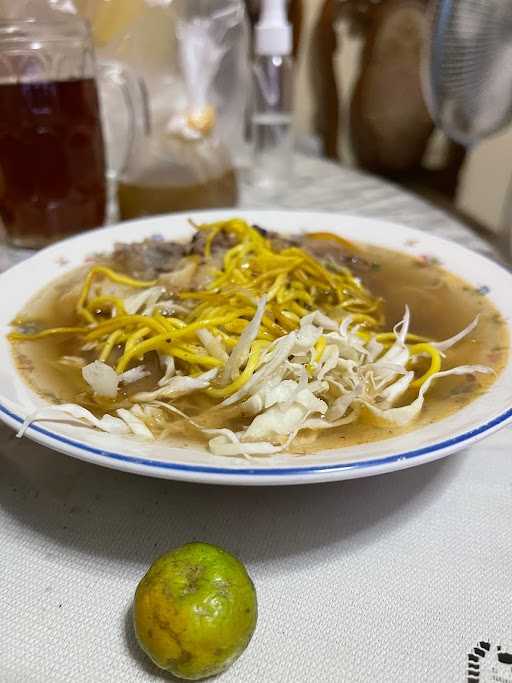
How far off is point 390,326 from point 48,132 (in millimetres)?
733

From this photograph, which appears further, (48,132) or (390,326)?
(48,132)

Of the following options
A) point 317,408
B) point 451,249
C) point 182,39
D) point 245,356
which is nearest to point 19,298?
point 245,356

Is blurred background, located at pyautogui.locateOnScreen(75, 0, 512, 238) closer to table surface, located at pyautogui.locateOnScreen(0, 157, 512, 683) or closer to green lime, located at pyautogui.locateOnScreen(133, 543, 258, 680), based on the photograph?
table surface, located at pyautogui.locateOnScreen(0, 157, 512, 683)

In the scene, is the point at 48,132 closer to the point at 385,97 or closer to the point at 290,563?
the point at 290,563

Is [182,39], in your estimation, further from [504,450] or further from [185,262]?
[504,450]

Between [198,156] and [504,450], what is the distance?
913 millimetres

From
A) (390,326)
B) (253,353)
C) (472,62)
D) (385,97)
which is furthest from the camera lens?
(385,97)

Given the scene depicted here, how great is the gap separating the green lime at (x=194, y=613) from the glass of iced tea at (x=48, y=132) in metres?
0.91

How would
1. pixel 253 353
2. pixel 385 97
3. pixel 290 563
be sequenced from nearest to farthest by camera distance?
pixel 290 563 → pixel 253 353 → pixel 385 97

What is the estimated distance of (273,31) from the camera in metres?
1.49

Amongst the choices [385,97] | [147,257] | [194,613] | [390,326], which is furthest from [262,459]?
[385,97]

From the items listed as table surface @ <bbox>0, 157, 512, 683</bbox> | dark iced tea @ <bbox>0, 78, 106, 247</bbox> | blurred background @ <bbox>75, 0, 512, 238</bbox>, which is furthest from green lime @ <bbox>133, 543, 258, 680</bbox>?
blurred background @ <bbox>75, 0, 512, 238</bbox>

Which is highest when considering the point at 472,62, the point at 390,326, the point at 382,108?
the point at 472,62

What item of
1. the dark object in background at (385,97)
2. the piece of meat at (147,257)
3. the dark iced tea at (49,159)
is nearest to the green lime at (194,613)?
the piece of meat at (147,257)
